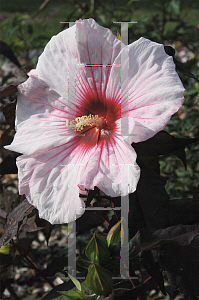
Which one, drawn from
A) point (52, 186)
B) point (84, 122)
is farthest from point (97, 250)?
point (84, 122)

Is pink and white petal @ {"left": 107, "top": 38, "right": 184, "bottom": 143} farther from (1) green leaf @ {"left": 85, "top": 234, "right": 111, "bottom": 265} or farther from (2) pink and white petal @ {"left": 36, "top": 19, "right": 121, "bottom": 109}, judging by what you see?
(1) green leaf @ {"left": 85, "top": 234, "right": 111, "bottom": 265}

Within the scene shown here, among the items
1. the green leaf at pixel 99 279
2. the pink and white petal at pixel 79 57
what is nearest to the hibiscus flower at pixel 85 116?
the pink and white petal at pixel 79 57

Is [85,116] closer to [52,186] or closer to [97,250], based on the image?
[52,186]

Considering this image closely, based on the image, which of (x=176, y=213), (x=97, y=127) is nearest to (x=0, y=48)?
(x=97, y=127)

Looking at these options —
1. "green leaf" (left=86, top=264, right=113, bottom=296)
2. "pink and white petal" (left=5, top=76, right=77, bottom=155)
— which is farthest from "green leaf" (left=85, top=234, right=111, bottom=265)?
"pink and white petal" (left=5, top=76, right=77, bottom=155)

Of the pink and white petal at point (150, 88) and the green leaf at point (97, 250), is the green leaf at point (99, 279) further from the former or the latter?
the pink and white petal at point (150, 88)

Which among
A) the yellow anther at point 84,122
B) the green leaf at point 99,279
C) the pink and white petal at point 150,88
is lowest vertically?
the green leaf at point 99,279

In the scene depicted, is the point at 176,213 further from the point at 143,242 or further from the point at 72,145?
the point at 72,145
